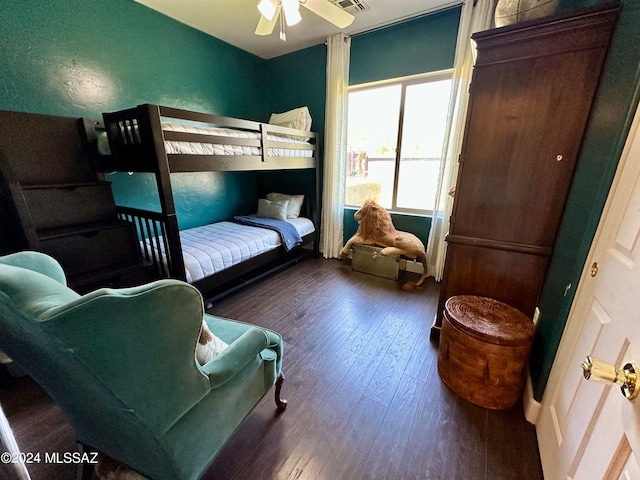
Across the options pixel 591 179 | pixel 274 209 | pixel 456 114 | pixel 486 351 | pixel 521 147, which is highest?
pixel 456 114

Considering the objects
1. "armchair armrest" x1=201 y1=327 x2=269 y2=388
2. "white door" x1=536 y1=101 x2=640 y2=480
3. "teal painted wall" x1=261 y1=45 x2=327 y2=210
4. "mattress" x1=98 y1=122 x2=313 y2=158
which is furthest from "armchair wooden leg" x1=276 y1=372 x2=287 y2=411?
"teal painted wall" x1=261 y1=45 x2=327 y2=210

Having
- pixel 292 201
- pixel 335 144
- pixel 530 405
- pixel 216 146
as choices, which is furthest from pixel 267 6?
pixel 530 405

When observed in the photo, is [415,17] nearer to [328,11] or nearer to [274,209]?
[328,11]

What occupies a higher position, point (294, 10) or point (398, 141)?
point (294, 10)

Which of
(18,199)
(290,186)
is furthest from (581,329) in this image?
(290,186)

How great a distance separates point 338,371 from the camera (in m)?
1.71

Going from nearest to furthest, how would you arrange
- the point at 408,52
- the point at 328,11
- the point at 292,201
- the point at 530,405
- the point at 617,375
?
1. the point at 617,375
2. the point at 530,405
3. the point at 328,11
4. the point at 408,52
5. the point at 292,201

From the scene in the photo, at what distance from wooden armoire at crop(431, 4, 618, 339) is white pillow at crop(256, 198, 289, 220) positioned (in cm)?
225

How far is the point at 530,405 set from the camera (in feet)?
4.47

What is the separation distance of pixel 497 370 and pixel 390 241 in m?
1.74

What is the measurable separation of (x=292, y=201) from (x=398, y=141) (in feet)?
5.16

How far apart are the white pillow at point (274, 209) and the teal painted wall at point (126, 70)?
51cm

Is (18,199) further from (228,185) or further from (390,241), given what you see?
(390,241)

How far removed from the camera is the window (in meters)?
2.95
